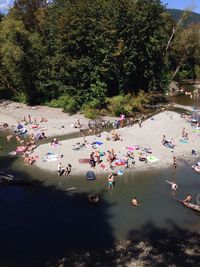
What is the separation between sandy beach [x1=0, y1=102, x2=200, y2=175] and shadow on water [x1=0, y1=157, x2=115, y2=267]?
5504mm

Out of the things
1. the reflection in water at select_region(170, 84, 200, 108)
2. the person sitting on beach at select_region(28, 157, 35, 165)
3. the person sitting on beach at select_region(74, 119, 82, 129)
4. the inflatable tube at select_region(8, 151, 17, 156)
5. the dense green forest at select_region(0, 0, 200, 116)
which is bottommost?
the reflection in water at select_region(170, 84, 200, 108)

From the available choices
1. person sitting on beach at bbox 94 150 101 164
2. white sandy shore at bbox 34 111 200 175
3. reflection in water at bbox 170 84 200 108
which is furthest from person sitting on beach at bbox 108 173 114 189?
reflection in water at bbox 170 84 200 108

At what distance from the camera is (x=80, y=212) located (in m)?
32.2

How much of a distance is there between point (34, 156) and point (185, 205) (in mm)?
19237

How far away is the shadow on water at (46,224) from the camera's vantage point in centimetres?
2659

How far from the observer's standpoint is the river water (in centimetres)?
2748

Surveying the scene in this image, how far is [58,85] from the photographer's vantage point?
220 ft

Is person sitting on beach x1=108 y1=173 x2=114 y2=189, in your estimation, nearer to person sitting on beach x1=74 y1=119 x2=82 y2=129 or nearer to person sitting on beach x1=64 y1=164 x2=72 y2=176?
person sitting on beach x1=64 y1=164 x2=72 y2=176

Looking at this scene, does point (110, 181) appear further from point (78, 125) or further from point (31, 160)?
point (78, 125)

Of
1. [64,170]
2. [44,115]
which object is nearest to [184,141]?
[64,170]

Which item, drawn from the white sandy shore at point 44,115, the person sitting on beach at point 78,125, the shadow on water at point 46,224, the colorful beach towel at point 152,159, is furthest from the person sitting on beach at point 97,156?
the person sitting on beach at point 78,125

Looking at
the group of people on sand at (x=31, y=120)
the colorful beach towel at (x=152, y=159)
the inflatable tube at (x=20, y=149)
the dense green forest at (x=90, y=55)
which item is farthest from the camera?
the dense green forest at (x=90, y=55)

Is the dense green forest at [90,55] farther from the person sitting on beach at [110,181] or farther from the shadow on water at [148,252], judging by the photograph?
the shadow on water at [148,252]

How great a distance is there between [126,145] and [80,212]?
15.6m
